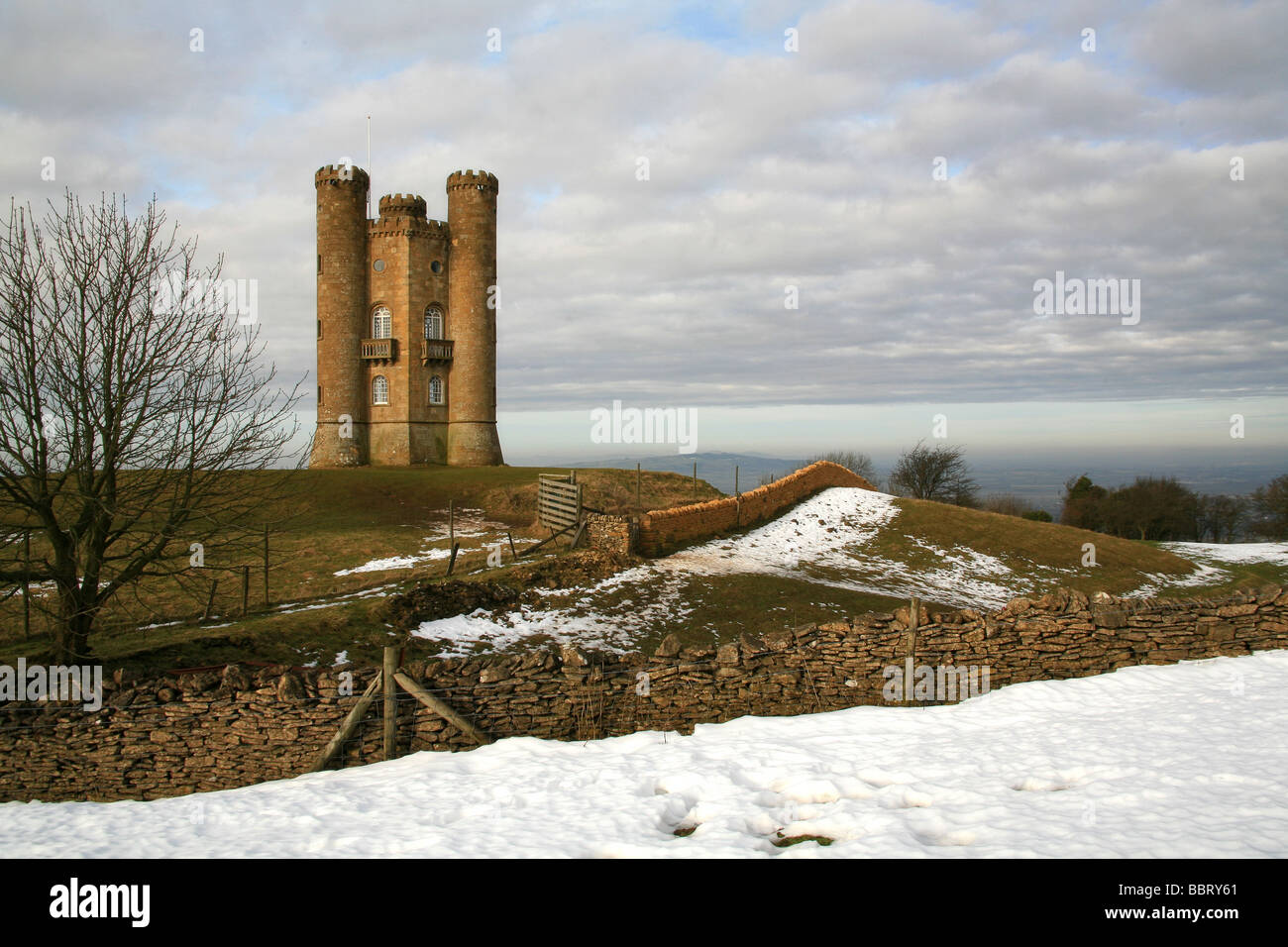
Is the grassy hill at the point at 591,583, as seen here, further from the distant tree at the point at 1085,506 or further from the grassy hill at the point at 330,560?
the distant tree at the point at 1085,506

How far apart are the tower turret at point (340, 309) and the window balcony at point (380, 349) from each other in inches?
24.4

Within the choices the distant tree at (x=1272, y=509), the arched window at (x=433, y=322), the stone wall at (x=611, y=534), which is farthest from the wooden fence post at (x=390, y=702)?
the distant tree at (x=1272, y=509)

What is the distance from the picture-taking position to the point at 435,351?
163 feet

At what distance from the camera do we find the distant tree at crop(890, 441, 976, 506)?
71625 mm

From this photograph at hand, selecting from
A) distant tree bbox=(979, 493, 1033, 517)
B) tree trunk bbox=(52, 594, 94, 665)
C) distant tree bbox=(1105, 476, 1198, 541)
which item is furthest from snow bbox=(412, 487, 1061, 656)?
distant tree bbox=(979, 493, 1033, 517)

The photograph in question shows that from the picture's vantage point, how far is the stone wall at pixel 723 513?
23.9m

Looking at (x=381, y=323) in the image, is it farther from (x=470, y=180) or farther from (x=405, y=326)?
(x=470, y=180)

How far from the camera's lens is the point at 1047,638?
10.9 m

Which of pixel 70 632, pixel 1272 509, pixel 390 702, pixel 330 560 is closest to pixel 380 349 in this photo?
pixel 330 560

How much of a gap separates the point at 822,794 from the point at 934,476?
227ft

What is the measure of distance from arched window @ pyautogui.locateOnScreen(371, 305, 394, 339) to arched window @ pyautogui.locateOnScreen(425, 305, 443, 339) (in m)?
2.24
